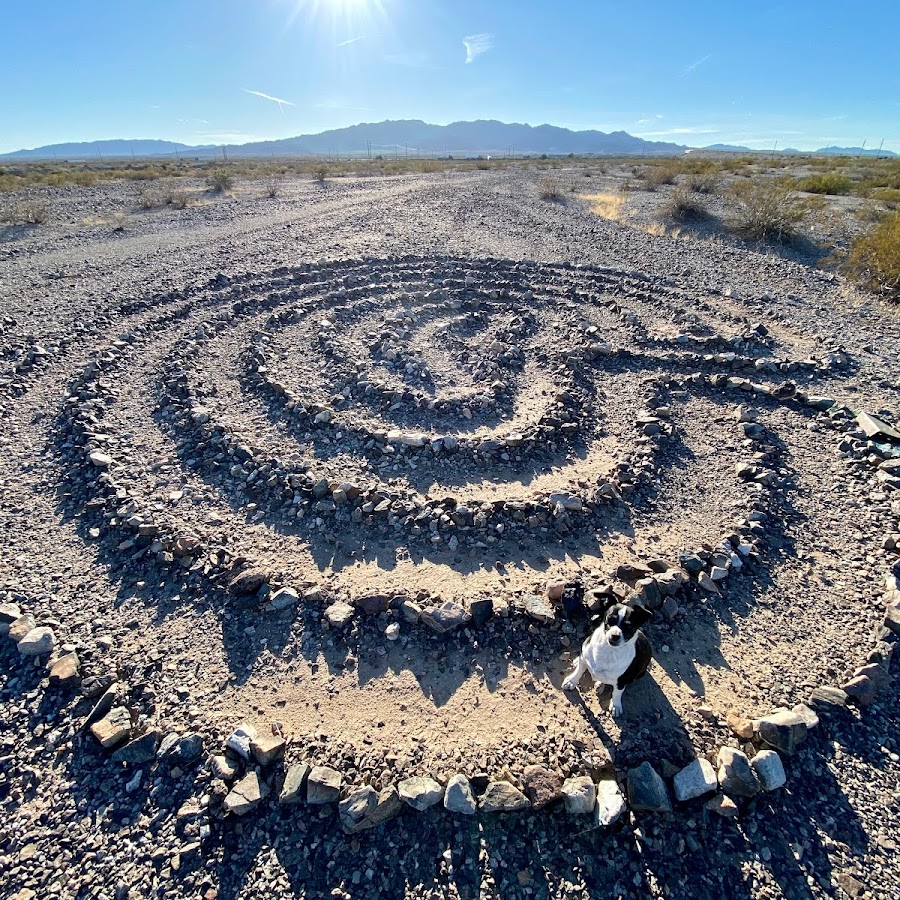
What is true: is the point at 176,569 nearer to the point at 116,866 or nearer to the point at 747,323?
the point at 116,866

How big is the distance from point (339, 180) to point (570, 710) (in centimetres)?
4148

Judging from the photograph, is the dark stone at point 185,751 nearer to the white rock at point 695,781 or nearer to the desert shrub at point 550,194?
the white rock at point 695,781

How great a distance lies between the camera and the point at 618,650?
394cm

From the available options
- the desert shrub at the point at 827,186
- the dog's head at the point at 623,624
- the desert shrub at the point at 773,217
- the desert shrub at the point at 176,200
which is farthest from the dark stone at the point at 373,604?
the desert shrub at the point at 827,186

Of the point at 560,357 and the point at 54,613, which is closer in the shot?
the point at 54,613

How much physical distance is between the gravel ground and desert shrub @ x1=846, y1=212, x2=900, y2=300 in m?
1.42

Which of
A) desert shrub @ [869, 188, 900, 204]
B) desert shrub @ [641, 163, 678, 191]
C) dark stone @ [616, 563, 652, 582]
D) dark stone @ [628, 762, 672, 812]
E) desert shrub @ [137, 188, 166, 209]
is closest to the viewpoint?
dark stone @ [628, 762, 672, 812]

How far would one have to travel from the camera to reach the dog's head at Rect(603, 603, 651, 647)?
12.7 feet

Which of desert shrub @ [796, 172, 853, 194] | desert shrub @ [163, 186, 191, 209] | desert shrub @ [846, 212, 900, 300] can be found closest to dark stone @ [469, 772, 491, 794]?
desert shrub @ [846, 212, 900, 300]

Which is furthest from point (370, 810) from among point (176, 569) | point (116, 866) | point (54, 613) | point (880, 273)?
point (880, 273)

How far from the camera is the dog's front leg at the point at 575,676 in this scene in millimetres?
4355

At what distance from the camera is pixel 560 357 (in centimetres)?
1033

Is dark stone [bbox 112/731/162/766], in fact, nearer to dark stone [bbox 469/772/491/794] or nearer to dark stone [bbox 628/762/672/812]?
dark stone [bbox 469/772/491/794]

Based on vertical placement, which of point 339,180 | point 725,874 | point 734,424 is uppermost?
point 339,180
